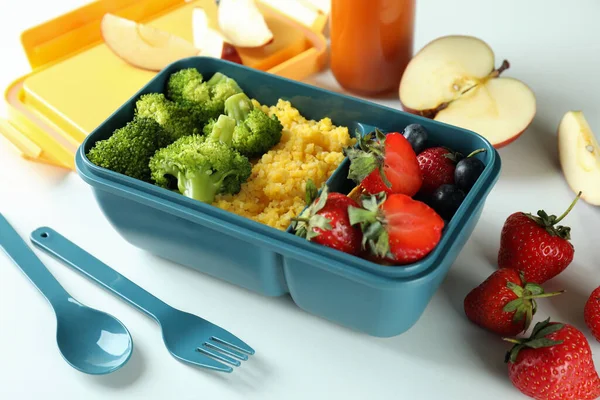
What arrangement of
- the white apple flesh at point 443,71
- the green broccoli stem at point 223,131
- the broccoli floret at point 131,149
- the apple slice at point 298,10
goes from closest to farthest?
the broccoli floret at point 131,149, the green broccoli stem at point 223,131, the white apple flesh at point 443,71, the apple slice at point 298,10

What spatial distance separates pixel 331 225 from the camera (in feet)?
3.68

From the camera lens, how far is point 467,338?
1.28 m

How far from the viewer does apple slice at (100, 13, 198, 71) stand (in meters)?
1.87

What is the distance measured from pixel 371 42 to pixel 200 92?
0.47 meters

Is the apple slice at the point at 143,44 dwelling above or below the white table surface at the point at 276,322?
above

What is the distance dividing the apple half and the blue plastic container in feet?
0.86

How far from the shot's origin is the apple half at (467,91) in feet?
5.24

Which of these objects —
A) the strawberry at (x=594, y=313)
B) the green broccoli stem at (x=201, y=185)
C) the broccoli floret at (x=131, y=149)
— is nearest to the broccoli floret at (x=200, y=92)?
the broccoli floret at (x=131, y=149)

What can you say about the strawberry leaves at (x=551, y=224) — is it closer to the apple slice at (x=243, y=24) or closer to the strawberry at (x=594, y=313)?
the strawberry at (x=594, y=313)

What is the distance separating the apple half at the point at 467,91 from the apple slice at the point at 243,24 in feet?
1.38

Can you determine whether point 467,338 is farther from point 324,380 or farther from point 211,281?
point 211,281

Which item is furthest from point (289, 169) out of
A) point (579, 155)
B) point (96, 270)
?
point (579, 155)

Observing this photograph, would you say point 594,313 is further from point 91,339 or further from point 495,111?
point 91,339

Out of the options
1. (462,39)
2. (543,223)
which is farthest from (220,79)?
(543,223)
